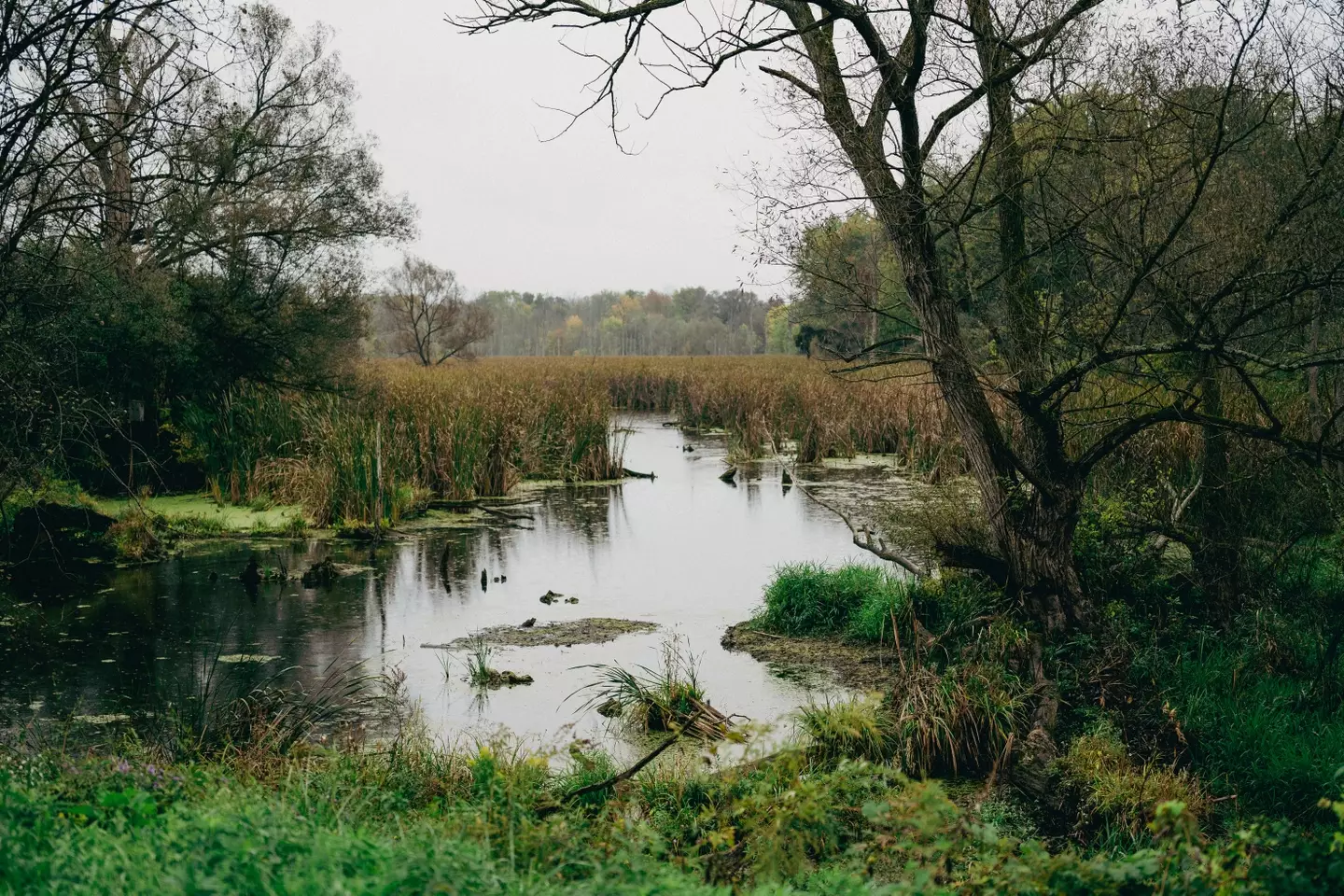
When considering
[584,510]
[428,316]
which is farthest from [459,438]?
[428,316]

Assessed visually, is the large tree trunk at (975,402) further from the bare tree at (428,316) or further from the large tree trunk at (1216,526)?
the bare tree at (428,316)

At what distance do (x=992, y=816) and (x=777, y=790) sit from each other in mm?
1025

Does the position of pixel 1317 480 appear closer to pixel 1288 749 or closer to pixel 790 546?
pixel 1288 749

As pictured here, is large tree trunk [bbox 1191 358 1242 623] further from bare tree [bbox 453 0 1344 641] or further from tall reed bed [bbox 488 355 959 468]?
tall reed bed [bbox 488 355 959 468]

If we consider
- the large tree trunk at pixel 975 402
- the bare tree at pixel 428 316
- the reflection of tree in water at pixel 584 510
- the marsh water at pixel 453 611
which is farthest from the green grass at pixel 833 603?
the bare tree at pixel 428 316

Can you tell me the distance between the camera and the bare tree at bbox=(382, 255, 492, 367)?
36250 millimetres

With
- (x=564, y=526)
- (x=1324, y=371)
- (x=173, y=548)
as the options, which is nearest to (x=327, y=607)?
(x=173, y=548)

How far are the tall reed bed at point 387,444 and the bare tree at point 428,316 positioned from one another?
20383 mm

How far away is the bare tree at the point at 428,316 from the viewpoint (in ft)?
119

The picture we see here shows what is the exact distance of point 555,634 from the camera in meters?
7.81

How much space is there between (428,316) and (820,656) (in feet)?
104

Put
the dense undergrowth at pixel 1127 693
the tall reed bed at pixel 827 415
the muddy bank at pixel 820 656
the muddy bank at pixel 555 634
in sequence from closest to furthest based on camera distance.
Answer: the dense undergrowth at pixel 1127 693 < the muddy bank at pixel 820 656 < the muddy bank at pixel 555 634 < the tall reed bed at pixel 827 415

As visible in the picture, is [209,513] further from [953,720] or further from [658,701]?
[953,720]

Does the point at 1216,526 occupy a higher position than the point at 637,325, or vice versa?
the point at 637,325
